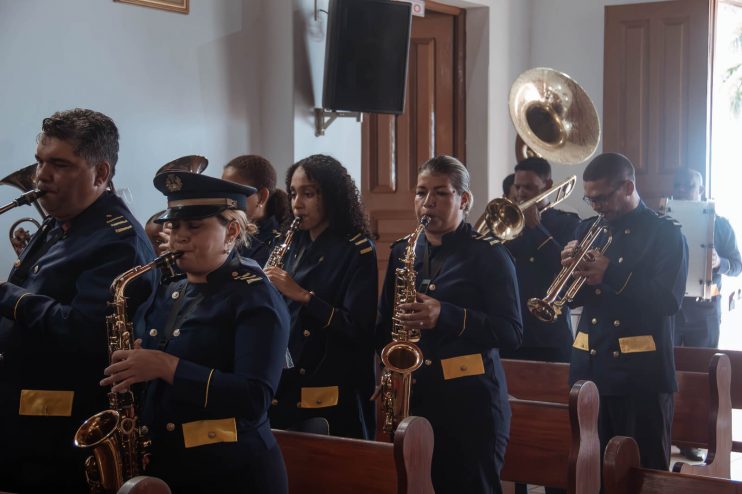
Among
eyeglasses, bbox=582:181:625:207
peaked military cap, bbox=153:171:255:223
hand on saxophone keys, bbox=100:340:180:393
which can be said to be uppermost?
peaked military cap, bbox=153:171:255:223

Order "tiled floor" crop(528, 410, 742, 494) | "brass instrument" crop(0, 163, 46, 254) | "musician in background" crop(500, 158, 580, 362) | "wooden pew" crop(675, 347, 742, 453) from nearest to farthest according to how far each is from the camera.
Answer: "brass instrument" crop(0, 163, 46, 254), "wooden pew" crop(675, 347, 742, 453), "musician in background" crop(500, 158, 580, 362), "tiled floor" crop(528, 410, 742, 494)

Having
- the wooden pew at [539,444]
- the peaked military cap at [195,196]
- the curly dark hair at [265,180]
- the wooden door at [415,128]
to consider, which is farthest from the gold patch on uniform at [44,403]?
the wooden door at [415,128]

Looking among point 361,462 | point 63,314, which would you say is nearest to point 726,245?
point 361,462

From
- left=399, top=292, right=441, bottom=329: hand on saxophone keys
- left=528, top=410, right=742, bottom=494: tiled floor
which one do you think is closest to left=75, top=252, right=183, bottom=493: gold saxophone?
left=399, top=292, right=441, bottom=329: hand on saxophone keys

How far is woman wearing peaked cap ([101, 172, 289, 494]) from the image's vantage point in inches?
92.8

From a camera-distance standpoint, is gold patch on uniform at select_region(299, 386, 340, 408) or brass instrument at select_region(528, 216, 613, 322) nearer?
gold patch on uniform at select_region(299, 386, 340, 408)

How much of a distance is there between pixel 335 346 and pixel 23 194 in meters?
1.13

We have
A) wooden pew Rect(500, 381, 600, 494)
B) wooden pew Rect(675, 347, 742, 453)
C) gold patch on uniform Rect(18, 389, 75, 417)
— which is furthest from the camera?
wooden pew Rect(675, 347, 742, 453)

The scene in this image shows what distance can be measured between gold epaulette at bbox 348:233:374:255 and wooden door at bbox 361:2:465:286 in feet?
11.2

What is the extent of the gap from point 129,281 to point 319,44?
349 centimetres

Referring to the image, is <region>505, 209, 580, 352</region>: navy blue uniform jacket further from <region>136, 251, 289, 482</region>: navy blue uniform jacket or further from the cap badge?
the cap badge

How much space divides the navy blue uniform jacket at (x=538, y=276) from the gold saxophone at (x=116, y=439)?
8.83 ft

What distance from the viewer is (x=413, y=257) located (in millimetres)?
3309

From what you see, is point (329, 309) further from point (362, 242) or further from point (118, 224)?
point (118, 224)
